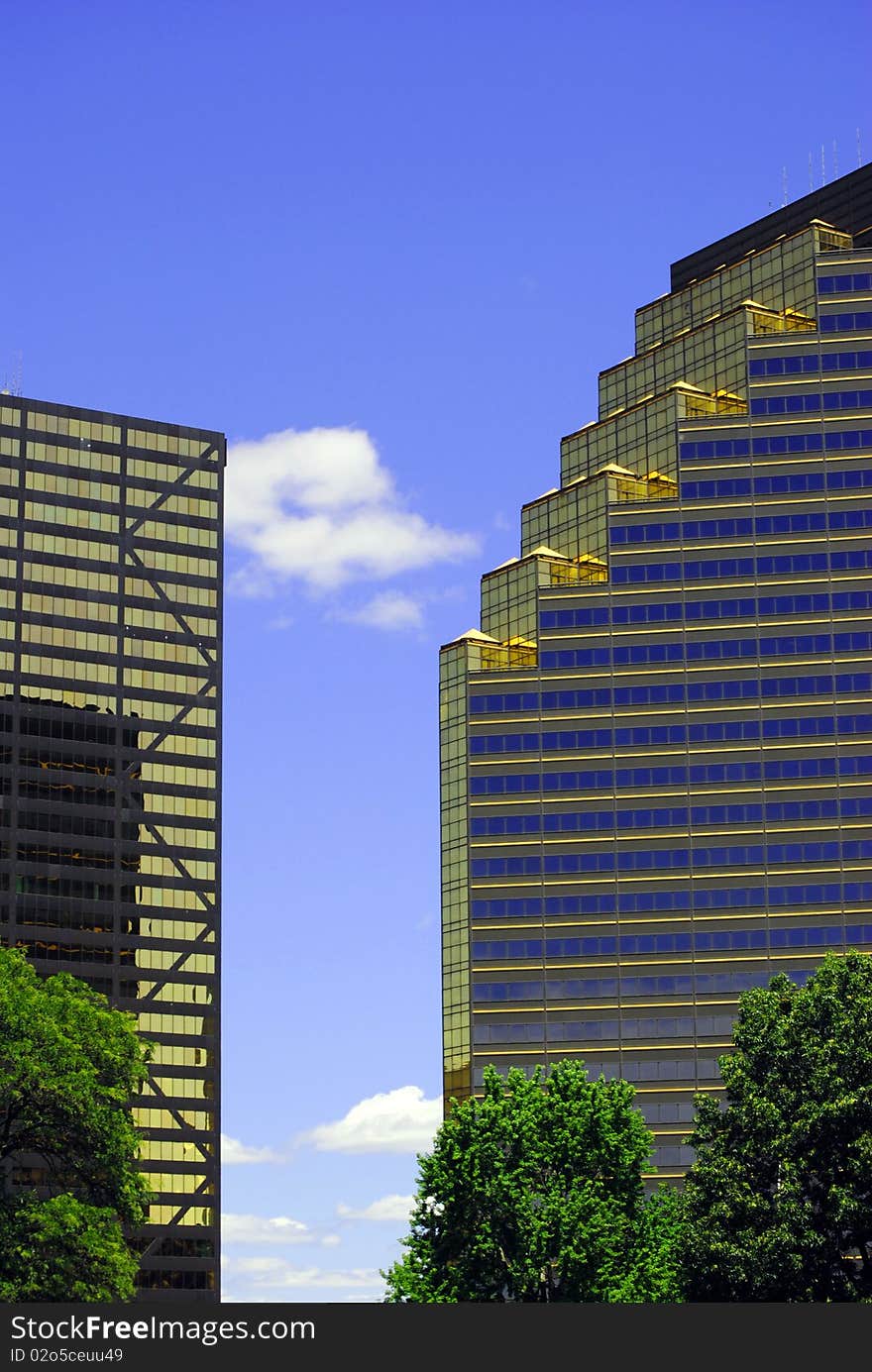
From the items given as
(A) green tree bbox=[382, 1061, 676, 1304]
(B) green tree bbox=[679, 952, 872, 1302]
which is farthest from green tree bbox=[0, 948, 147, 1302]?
(B) green tree bbox=[679, 952, 872, 1302]

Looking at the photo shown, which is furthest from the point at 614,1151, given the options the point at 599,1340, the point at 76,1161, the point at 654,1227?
the point at 599,1340

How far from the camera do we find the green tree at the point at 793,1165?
106625mm

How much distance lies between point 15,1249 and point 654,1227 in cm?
3917

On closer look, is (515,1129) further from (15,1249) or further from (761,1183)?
(15,1249)

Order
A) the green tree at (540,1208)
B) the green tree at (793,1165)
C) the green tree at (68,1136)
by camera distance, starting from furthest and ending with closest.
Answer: the green tree at (540,1208), the green tree at (68,1136), the green tree at (793,1165)

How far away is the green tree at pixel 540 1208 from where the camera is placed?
120875 mm


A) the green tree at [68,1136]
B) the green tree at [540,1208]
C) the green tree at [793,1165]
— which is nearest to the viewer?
the green tree at [793,1165]

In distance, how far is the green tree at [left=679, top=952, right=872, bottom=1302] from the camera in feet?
350

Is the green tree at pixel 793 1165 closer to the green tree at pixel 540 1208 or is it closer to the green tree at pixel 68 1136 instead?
the green tree at pixel 540 1208

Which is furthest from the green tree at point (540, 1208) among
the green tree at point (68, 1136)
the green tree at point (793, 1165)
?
the green tree at point (68, 1136)

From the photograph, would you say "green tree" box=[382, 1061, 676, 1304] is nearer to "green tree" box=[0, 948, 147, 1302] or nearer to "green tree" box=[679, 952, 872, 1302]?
"green tree" box=[679, 952, 872, 1302]

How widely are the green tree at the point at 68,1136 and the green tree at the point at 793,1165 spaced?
30139 millimetres

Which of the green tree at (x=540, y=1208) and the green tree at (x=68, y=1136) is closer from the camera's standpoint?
the green tree at (x=68, y=1136)

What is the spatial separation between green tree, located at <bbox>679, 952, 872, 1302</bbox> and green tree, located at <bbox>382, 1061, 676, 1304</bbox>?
32.1ft
